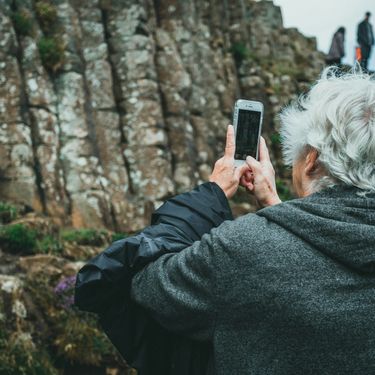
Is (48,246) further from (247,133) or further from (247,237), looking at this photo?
(247,237)

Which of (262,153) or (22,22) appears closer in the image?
(262,153)

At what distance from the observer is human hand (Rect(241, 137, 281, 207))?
7.53 ft

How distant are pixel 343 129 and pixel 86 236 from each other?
8531mm

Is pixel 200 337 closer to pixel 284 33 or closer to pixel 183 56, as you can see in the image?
pixel 183 56

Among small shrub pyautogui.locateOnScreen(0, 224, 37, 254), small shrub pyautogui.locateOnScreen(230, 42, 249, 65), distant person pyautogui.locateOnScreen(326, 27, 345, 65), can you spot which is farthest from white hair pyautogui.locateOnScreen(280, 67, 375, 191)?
distant person pyautogui.locateOnScreen(326, 27, 345, 65)

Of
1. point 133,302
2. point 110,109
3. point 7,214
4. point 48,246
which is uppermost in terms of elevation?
point 133,302

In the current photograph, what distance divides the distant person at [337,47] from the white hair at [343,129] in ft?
61.5

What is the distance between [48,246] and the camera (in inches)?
353

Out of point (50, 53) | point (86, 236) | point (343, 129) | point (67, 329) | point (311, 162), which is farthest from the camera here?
point (50, 53)

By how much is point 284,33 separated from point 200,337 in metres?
22.3

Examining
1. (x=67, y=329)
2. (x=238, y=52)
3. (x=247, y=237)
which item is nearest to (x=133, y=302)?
(x=247, y=237)

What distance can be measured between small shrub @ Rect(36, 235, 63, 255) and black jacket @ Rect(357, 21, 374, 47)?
1209cm

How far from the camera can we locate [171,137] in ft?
45.2

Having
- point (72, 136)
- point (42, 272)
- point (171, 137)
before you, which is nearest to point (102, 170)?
point (72, 136)
